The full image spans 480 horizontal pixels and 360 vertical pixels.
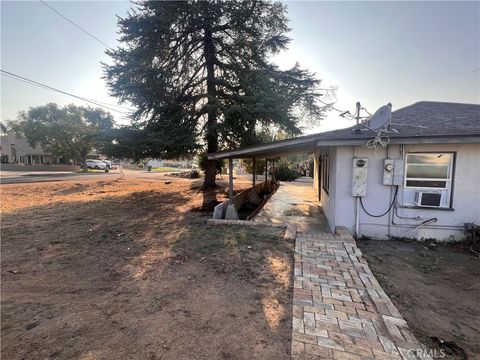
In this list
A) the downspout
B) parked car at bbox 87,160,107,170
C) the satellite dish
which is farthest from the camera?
parked car at bbox 87,160,107,170

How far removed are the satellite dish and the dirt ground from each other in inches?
116

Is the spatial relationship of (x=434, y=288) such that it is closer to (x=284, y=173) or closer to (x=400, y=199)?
(x=400, y=199)

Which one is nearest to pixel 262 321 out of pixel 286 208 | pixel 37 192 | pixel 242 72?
pixel 286 208

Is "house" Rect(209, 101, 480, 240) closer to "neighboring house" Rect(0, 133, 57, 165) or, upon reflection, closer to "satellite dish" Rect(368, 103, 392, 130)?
"satellite dish" Rect(368, 103, 392, 130)

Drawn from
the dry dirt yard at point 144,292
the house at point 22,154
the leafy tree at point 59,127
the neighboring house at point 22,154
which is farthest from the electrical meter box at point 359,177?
the neighboring house at point 22,154

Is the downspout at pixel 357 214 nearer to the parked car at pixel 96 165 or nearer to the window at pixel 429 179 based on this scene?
the window at pixel 429 179

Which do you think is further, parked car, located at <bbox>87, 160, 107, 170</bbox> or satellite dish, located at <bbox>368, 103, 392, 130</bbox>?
parked car, located at <bbox>87, 160, 107, 170</bbox>

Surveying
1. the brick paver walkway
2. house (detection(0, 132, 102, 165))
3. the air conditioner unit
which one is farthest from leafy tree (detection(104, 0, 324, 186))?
house (detection(0, 132, 102, 165))

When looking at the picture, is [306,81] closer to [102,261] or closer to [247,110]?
[247,110]

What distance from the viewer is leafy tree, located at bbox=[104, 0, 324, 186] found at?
1295 cm

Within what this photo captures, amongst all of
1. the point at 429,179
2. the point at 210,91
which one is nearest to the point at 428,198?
the point at 429,179

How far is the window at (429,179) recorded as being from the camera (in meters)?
6.07

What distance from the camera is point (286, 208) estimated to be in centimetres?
1042

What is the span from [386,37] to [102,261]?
11951mm
